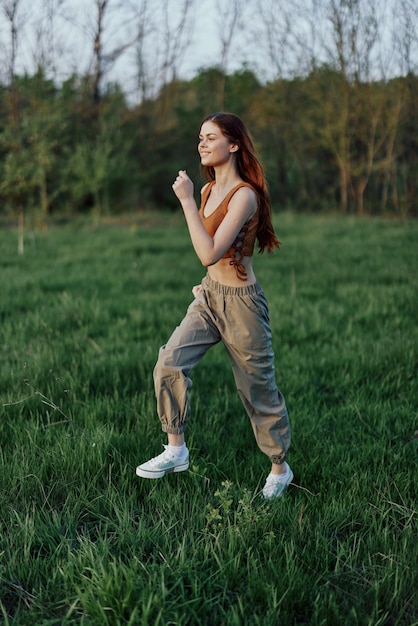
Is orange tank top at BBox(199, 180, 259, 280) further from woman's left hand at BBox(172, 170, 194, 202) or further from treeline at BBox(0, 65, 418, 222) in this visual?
treeline at BBox(0, 65, 418, 222)

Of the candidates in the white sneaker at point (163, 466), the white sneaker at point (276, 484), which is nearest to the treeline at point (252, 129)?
the white sneaker at point (163, 466)

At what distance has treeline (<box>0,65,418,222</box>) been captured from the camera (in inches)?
508

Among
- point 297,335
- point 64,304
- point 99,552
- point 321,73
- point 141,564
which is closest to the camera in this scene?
point 141,564

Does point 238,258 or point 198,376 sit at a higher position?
point 238,258

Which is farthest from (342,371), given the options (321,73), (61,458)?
(321,73)

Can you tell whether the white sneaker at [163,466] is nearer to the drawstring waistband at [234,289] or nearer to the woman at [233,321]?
the woman at [233,321]

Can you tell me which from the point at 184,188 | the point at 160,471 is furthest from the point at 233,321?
the point at 160,471

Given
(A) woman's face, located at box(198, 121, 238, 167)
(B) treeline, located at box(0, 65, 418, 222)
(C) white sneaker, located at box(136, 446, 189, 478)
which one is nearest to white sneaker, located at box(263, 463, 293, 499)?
(C) white sneaker, located at box(136, 446, 189, 478)

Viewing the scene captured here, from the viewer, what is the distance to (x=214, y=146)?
7.87ft

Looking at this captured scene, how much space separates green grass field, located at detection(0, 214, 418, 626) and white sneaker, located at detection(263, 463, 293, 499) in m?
0.05

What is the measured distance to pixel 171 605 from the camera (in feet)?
5.75

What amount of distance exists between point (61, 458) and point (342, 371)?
6.89 feet

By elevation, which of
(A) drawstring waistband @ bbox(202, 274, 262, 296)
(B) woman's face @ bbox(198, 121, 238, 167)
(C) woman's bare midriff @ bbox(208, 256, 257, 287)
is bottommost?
(A) drawstring waistband @ bbox(202, 274, 262, 296)

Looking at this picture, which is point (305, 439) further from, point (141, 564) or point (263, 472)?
point (141, 564)
